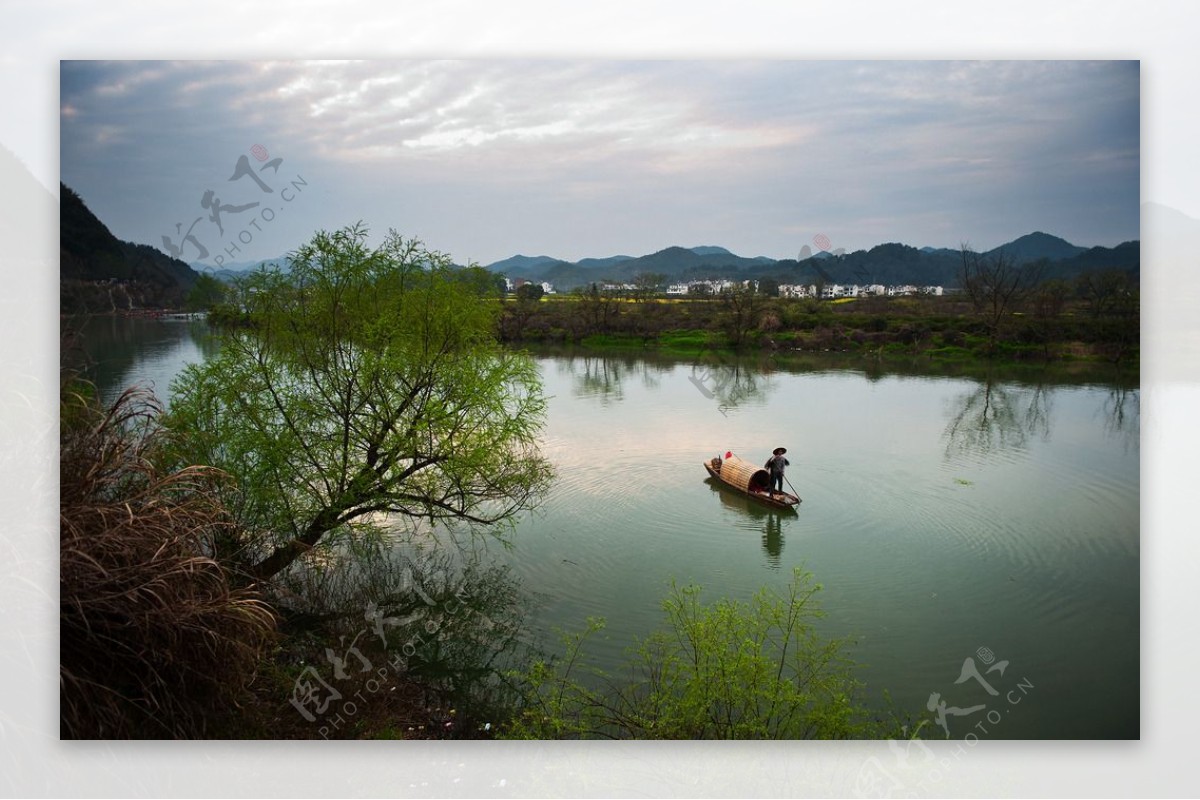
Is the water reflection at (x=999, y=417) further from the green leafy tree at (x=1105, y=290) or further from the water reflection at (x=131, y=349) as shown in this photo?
the water reflection at (x=131, y=349)

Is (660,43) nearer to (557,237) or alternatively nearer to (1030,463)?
(557,237)

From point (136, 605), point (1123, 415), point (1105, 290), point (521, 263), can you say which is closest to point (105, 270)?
point (136, 605)

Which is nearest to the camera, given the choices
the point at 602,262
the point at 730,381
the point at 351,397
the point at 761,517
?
the point at 351,397

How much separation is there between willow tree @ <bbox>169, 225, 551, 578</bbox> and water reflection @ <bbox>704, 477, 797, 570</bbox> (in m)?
1.63

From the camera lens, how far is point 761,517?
16.3ft

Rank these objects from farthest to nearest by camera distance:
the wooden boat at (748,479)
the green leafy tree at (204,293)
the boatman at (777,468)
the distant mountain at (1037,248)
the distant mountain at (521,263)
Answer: the boatman at (777,468) < the wooden boat at (748,479) < the distant mountain at (521,263) < the green leafy tree at (204,293) < the distant mountain at (1037,248)

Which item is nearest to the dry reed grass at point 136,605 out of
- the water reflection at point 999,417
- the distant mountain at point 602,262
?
the distant mountain at point 602,262

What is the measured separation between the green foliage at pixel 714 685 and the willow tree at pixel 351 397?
1209 mm

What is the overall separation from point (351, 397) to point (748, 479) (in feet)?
9.12

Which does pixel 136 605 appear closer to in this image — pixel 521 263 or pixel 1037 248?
pixel 521 263

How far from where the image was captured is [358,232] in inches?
160

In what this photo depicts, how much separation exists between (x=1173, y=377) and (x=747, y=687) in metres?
2.52

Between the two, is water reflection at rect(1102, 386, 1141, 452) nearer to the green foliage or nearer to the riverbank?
the riverbank

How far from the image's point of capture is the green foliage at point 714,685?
3.39 meters
